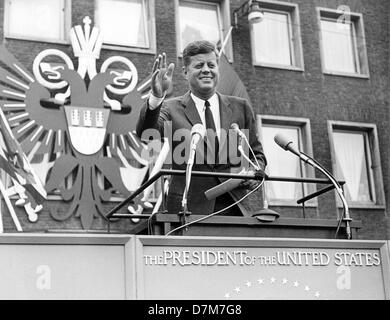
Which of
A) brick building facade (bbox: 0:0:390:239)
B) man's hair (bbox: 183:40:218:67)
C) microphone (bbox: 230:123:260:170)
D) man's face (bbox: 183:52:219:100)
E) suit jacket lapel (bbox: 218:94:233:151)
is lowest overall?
microphone (bbox: 230:123:260:170)

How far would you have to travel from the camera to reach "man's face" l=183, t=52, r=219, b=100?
8.23m

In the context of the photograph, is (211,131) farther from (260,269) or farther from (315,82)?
(315,82)

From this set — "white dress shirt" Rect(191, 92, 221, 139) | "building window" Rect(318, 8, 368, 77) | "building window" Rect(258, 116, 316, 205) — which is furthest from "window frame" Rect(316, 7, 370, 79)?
"white dress shirt" Rect(191, 92, 221, 139)

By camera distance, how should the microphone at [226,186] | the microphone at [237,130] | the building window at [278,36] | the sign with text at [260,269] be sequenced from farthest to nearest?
1. the building window at [278,36]
2. the microphone at [237,130]
3. the microphone at [226,186]
4. the sign with text at [260,269]

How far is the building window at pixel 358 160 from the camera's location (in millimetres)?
19766

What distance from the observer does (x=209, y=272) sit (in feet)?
20.3

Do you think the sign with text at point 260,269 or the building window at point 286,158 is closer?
the sign with text at point 260,269

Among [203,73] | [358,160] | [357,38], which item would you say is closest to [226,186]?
[203,73]

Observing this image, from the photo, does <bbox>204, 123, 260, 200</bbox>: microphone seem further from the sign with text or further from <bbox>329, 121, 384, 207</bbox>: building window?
<bbox>329, 121, 384, 207</bbox>: building window

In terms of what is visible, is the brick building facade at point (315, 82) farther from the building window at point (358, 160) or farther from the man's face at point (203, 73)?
the man's face at point (203, 73)

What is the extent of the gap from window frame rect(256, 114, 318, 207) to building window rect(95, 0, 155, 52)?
3281mm

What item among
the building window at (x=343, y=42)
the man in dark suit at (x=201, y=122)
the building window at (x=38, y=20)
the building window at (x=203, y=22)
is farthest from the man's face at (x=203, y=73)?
the building window at (x=343, y=42)

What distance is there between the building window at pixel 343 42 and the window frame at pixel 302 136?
1.93m
